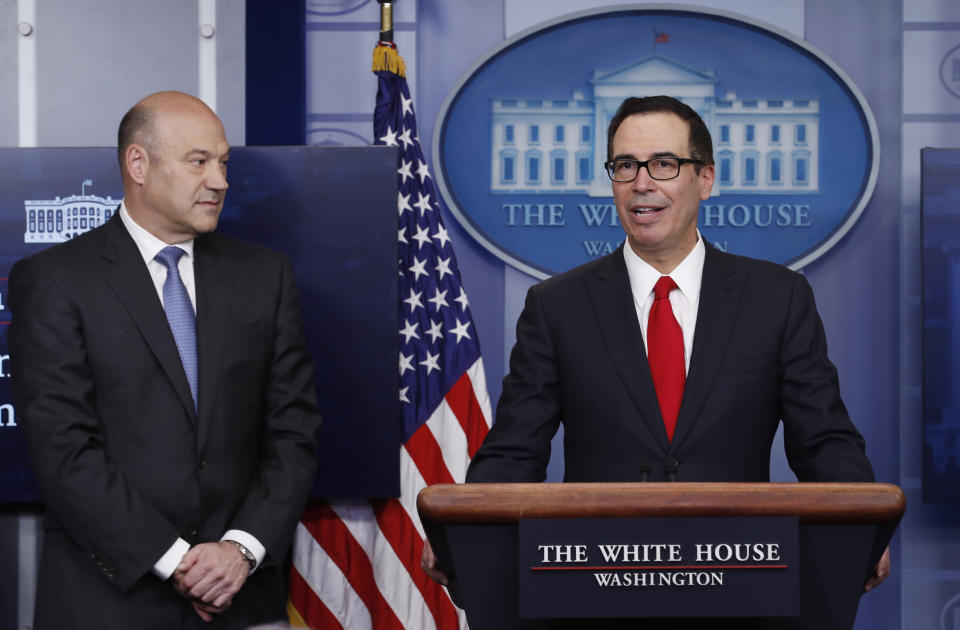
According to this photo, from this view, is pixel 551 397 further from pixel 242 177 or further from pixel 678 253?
pixel 242 177

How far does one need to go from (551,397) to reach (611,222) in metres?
1.70

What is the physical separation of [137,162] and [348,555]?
4.39ft

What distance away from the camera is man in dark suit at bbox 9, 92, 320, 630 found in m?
1.94

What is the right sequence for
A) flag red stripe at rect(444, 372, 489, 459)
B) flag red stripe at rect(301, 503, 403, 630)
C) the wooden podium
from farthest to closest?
flag red stripe at rect(444, 372, 489, 459)
flag red stripe at rect(301, 503, 403, 630)
the wooden podium

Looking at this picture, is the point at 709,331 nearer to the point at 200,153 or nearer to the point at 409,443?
the point at 200,153

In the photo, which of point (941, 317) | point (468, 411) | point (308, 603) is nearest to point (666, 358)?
point (468, 411)

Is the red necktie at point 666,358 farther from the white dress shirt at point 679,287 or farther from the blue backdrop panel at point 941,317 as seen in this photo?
the blue backdrop panel at point 941,317

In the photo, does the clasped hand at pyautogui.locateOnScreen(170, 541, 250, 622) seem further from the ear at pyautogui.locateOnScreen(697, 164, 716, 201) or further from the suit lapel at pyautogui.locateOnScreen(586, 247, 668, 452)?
the ear at pyautogui.locateOnScreen(697, 164, 716, 201)

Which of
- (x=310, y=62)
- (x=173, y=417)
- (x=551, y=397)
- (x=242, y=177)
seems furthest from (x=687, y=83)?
(x=173, y=417)

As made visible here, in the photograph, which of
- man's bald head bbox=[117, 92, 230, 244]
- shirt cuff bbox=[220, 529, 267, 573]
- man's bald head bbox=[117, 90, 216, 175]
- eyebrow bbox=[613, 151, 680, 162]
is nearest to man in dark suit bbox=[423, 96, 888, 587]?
eyebrow bbox=[613, 151, 680, 162]

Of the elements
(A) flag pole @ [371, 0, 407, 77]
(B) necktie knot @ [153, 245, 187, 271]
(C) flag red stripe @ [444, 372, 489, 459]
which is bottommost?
(C) flag red stripe @ [444, 372, 489, 459]

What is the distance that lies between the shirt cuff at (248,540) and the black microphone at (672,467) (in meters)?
0.92

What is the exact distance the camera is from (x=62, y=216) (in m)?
2.81

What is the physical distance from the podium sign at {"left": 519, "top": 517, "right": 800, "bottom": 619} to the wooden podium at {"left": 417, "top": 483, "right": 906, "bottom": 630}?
11mm
